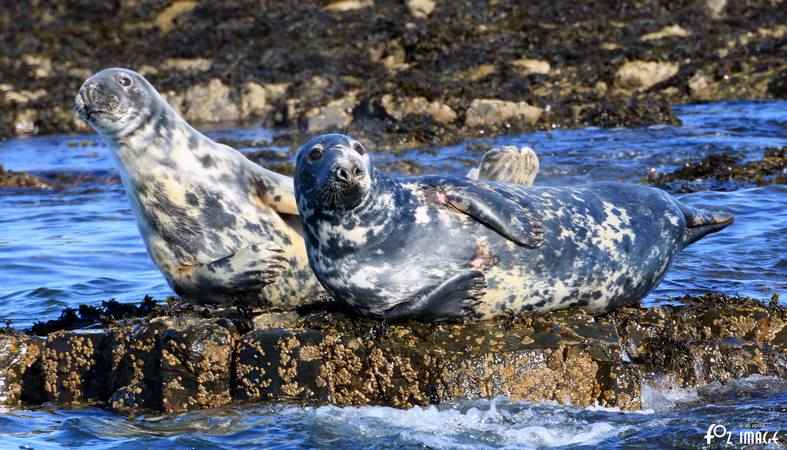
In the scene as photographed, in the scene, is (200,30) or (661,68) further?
(200,30)

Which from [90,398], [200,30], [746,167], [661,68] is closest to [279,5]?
[200,30]

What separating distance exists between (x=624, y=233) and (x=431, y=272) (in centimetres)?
111

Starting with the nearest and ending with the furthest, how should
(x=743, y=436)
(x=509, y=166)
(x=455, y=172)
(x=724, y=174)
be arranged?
(x=743, y=436) < (x=509, y=166) < (x=724, y=174) < (x=455, y=172)

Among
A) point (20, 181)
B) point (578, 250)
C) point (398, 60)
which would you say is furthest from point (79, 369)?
point (398, 60)

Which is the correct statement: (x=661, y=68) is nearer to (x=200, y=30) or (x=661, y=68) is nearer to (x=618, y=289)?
(x=200, y=30)

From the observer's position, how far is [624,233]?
19.4 ft

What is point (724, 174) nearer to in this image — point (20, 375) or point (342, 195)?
point (342, 195)

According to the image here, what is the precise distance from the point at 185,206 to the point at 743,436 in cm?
326

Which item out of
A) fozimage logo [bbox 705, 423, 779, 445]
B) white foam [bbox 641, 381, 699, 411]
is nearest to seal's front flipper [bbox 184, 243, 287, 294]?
white foam [bbox 641, 381, 699, 411]

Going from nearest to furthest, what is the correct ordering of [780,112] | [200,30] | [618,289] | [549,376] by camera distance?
[549,376] < [618,289] < [780,112] < [200,30]

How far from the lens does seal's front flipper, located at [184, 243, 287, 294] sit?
6211mm

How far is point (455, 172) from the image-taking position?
1347cm

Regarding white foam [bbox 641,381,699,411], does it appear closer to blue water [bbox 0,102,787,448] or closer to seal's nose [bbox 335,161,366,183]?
blue water [bbox 0,102,787,448]

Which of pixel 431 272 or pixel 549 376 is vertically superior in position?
pixel 431 272
